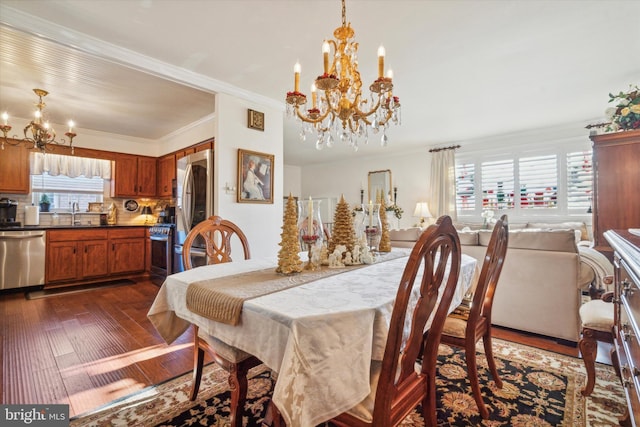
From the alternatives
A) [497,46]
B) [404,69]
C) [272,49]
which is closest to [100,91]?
[272,49]

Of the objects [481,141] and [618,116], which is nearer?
[618,116]

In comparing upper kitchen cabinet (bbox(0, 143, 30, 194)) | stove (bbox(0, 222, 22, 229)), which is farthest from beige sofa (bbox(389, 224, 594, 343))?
upper kitchen cabinet (bbox(0, 143, 30, 194))

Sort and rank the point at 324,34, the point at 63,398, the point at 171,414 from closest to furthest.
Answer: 1. the point at 171,414
2. the point at 63,398
3. the point at 324,34

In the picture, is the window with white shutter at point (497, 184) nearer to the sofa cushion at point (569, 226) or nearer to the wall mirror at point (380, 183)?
the sofa cushion at point (569, 226)

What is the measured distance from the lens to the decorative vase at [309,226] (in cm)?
140

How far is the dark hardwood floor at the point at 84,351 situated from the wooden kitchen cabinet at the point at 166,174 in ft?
7.03

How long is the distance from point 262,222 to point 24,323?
8.01 feet

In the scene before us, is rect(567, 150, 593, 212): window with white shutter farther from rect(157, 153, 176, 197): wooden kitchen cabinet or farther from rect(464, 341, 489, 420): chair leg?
rect(157, 153, 176, 197): wooden kitchen cabinet

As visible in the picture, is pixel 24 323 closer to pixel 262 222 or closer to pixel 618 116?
pixel 262 222

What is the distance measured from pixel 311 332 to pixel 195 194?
10.6ft

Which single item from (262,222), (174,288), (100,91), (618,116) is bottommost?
(174,288)

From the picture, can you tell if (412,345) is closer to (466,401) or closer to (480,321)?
(480,321)

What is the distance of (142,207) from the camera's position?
5461mm

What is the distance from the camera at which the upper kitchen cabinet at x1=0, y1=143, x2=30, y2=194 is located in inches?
154
